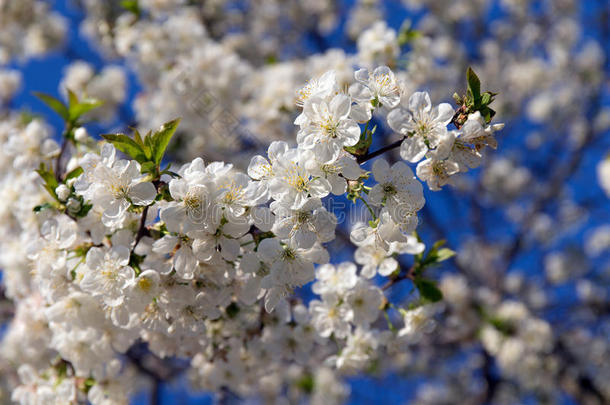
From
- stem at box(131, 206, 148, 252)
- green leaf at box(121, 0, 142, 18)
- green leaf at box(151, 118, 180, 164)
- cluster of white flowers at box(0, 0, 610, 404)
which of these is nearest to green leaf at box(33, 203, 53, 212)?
cluster of white flowers at box(0, 0, 610, 404)

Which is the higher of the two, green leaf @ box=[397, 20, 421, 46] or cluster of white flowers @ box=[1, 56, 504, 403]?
green leaf @ box=[397, 20, 421, 46]

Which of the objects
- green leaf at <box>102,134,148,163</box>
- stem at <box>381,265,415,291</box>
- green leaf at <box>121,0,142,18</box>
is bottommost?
stem at <box>381,265,415,291</box>

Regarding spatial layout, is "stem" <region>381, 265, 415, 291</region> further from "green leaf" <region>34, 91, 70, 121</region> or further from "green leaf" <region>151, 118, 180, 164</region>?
"green leaf" <region>34, 91, 70, 121</region>

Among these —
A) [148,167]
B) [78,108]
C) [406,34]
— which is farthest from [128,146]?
[406,34]

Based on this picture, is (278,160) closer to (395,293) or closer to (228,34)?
(395,293)

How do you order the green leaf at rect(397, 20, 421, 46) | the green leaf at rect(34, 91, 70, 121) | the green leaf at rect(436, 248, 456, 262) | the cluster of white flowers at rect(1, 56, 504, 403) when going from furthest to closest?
the green leaf at rect(397, 20, 421, 46), the green leaf at rect(34, 91, 70, 121), the green leaf at rect(436, 248, 456, 262), the cluster of white flowers at rect(1, 56, 504, 403)

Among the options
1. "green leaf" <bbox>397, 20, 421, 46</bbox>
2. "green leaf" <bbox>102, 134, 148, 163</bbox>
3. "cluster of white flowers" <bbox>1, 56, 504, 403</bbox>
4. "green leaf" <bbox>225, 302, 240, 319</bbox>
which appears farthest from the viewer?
"green leaf" <bbox>397, 20, 421, 46</bbox>
